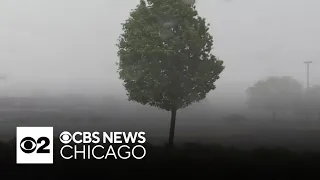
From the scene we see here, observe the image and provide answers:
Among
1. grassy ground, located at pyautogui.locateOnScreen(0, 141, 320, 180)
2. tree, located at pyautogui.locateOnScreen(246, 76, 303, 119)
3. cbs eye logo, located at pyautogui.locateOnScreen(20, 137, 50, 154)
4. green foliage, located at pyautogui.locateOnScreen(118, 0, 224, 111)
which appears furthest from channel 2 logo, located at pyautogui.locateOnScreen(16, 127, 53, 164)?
tree, located at pyautogui.locateOnScreen(246, 76, 303, 119)

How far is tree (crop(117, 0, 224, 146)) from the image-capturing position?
13172mm

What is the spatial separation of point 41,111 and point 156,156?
3.44m

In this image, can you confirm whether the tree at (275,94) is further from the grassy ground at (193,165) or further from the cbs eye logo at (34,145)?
the cbs eye logo at (34,145)

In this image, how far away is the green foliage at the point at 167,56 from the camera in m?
13.2

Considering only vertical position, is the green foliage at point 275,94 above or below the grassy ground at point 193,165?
above

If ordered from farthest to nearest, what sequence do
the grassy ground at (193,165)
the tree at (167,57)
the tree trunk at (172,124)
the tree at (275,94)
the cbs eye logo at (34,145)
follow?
the tree at (275,94)
the tree trunk at (172,124)
the tree at (167,57)
the grassy ground at (193,165)
the cbs eye logo at (34,145)

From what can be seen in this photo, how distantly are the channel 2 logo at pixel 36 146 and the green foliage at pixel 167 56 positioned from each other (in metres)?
2.56

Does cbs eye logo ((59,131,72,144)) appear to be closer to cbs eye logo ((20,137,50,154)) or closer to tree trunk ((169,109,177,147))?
cbs eye logo ((20,137,50,154))

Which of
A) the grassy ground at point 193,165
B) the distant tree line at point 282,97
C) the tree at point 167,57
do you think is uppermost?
the tree at point 167,57

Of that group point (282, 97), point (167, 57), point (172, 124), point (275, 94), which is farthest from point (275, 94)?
point (167, 57)

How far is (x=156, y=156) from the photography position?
13.2m

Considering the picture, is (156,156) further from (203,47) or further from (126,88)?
(203,47)

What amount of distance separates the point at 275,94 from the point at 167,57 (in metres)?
3.33

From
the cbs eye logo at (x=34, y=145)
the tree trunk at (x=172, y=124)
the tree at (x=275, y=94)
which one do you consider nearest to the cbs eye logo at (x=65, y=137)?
the cbs eye logo at (x=34, y=145)
